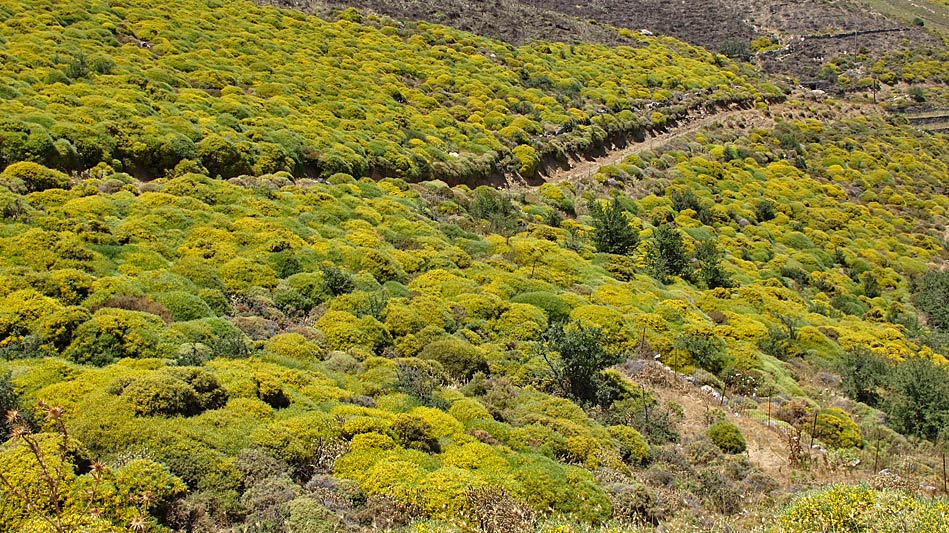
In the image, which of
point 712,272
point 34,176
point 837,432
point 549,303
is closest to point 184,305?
point 34,176

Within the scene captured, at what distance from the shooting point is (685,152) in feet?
145

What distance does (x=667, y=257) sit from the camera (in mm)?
26156

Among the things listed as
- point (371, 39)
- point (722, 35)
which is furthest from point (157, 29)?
point (722, 35)

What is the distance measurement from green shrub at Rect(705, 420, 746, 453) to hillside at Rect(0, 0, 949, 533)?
0.05m

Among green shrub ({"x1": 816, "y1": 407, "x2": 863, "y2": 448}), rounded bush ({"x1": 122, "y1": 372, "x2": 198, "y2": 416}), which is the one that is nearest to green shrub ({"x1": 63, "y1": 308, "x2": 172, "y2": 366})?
rounded bush ({"x1": 122, "y1": 372, "x2": 198, "y2": 416})

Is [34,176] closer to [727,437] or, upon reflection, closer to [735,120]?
[727,437]

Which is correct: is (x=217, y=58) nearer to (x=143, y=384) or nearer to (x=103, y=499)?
(x=143, y=384)

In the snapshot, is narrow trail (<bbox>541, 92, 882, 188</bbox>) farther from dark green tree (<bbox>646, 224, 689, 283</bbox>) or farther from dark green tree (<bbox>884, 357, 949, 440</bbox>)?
dark green tree (<bbox>884, 357, 949, 440</bbox>)

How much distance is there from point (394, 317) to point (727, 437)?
303 inches

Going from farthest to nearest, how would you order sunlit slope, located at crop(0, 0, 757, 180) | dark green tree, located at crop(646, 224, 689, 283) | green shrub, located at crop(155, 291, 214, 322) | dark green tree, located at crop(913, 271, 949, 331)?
dark green tree, located at crop(913, 271, 949, 331), dark green tree, located at crop(646, 224, 689, 283), sunlit slope, located at crop(0, 0, 757, 180), green shrub, located at crop(155, 291, 214, 322)

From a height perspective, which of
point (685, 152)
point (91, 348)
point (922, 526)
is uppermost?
point (922, 526)

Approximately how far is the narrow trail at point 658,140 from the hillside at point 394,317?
60 cm

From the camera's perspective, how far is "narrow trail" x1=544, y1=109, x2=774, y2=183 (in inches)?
1484

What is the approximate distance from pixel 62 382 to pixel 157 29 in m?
29.2
